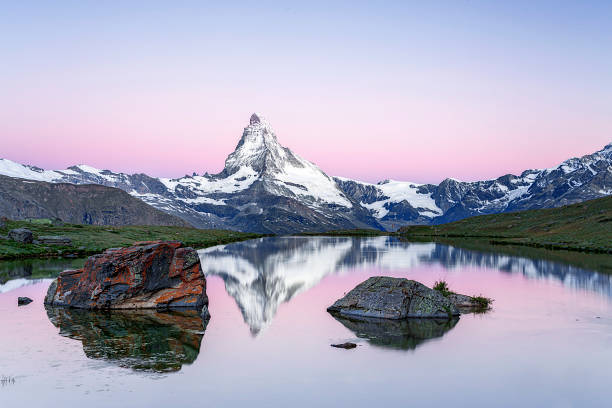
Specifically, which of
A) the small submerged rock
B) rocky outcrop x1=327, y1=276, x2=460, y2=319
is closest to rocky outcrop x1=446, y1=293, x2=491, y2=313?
rocky outcrop x1=327, y1=276, x2=460, y2=319

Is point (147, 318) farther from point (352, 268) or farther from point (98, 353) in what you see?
point (352, 268)

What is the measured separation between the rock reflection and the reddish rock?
429 inches

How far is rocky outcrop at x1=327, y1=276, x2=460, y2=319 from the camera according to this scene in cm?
3591

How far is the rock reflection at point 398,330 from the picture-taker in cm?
2894

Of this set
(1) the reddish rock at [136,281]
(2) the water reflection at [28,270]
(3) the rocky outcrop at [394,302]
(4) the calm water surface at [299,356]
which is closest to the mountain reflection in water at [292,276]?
(4) the calm water surface at [299,356]

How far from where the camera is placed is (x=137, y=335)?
29.9 metres

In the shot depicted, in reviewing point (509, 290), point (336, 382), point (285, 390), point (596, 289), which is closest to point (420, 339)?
point (336, 382)

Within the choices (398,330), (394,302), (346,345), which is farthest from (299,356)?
(394,302)

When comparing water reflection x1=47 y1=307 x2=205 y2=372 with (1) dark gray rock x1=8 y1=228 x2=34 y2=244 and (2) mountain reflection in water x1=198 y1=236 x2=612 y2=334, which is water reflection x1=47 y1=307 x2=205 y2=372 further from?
(1) dark gray rock x1=8 y1=228 x2=34 y2=244

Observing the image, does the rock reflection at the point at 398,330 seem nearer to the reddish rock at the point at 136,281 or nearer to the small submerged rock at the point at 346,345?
the small submerged rock at the point at 346,345

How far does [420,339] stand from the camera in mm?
29812

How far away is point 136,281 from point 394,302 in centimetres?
1802

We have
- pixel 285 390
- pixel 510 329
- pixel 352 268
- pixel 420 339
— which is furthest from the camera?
pixel 352 268

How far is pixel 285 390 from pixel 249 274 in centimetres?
4671
